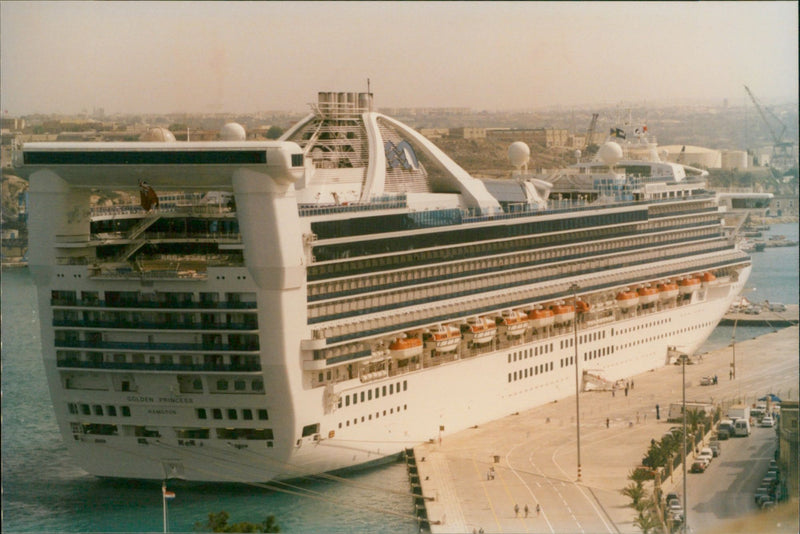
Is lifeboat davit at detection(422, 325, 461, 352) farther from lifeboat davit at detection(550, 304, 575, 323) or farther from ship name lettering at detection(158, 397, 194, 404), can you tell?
ship name lettering at detection(158, 397, 194, 404)

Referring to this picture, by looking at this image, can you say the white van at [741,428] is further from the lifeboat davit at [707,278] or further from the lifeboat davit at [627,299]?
the lifeboat davit at [707,278]

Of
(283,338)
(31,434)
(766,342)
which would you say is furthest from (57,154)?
(766,342)

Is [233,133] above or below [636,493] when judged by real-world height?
above

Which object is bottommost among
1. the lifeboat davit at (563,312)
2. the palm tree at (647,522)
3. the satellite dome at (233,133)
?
the palm tree at (647,522)

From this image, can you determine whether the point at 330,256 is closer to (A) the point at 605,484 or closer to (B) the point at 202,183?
(B) the point at 202,183

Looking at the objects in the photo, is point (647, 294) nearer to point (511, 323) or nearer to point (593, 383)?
point (593, 383)

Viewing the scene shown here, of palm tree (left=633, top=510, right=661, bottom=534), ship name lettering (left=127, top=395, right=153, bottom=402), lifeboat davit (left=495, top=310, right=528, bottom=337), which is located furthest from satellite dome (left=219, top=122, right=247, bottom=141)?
palm tree (left=633, top=510, right=661, bottom=534)

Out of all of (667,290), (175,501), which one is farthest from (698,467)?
(667,290)

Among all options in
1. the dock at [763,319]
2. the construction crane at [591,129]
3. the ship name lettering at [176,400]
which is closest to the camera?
the ship name lettering at [176,400]

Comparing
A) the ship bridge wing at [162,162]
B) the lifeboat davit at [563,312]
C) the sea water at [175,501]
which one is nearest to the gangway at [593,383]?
the lifeboat davit at [563,312]
